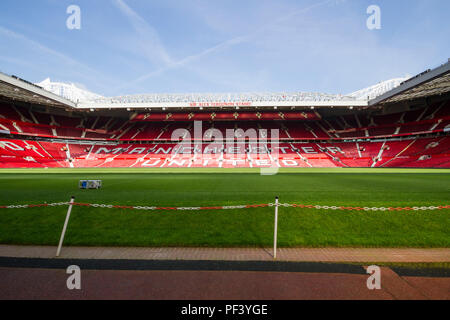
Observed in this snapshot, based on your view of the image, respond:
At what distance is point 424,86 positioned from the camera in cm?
3422

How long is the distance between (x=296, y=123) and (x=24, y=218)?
5757 cm

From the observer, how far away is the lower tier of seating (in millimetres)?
36719

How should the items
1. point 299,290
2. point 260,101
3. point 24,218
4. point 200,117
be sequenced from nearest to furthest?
point 299,290, point 24,218, point 260,101, point 200,117

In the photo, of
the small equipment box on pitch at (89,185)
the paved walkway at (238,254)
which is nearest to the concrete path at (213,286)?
the paved walkway at (238,254)

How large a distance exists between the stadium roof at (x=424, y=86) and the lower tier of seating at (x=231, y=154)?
8.45 m

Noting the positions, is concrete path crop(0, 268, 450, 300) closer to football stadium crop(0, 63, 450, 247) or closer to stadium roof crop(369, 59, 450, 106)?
football stadium crop(0, 63, 450, 247)

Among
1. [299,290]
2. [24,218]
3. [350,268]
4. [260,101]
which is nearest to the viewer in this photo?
[299,290]

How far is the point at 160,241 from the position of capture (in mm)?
5141

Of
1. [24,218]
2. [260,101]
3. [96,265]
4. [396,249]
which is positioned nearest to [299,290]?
[396,249]

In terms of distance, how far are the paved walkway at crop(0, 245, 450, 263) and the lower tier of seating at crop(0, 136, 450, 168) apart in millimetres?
36810

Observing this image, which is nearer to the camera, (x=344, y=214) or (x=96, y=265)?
(x=96, y=265)

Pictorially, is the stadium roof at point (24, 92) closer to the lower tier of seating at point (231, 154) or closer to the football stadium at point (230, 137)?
the football stadium at point (230, 137)

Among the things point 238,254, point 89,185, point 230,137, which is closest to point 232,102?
point 230,137

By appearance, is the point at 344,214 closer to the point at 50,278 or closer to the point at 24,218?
the point at 50,278
